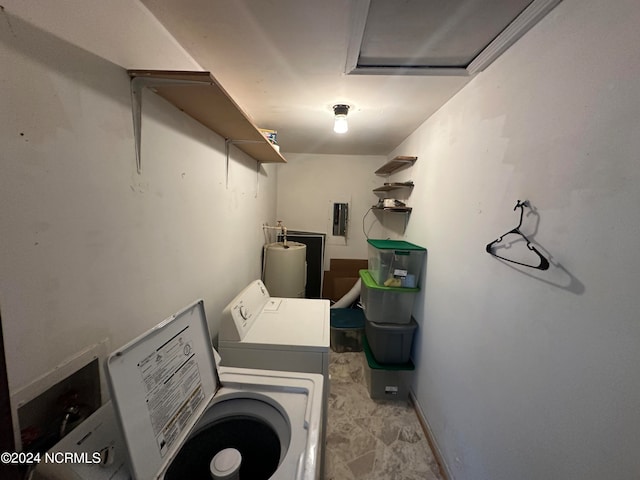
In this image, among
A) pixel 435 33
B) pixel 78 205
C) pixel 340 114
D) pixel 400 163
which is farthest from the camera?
pixel 400 163

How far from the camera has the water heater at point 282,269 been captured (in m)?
2.64

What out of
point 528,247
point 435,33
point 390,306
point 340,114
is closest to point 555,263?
point 528,247

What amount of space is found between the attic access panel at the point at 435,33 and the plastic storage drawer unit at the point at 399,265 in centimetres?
126

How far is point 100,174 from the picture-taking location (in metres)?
0.76

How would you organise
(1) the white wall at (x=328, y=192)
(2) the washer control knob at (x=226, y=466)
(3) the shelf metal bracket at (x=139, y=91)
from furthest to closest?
(1) the white wall at (x=328, y=192) → (3) the shelf metal bracket at (x=139, y=91) → (2) the washer control knob at (x=226, y=466)

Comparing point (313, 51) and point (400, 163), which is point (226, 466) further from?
point (400, 163)

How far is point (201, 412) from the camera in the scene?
902mm

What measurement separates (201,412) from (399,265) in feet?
5.72

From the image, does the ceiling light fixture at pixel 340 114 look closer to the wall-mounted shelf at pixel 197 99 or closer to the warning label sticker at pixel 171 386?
the wall-mounted shelf at pixel 197 99

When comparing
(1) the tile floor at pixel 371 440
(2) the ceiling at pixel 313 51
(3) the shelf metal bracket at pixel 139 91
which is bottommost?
(1) the tile floor at pixel 371 440

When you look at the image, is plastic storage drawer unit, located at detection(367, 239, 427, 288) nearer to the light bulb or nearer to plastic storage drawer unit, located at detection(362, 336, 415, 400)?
plastic storage drawer unit, located at detection(362, 336, 415, 400)

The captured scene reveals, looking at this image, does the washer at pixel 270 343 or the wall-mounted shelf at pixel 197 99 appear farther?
the washer at pixel 270 343

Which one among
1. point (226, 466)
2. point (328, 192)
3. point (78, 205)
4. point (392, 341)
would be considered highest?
point (328, 192)

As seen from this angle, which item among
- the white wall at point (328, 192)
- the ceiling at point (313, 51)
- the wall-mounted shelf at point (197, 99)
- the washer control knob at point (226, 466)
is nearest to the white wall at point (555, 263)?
the ceiling at point (313, 51)
